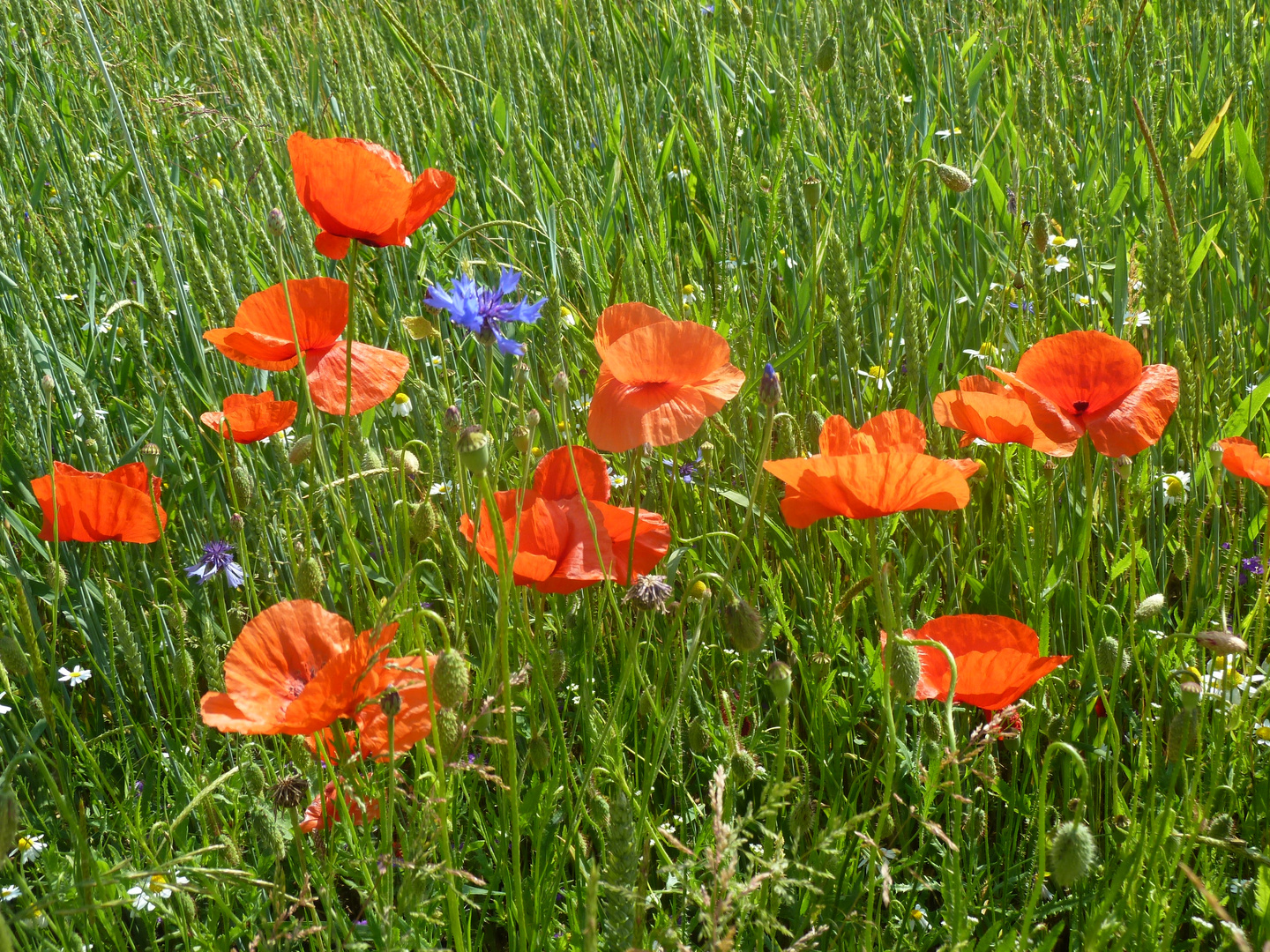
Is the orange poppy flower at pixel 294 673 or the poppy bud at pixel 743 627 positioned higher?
the orange poppy flower at pixel 294 673

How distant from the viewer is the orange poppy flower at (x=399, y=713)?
3.19ft

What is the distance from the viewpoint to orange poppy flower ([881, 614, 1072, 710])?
3.41 ft

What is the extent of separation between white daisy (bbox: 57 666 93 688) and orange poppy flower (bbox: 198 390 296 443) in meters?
0.43

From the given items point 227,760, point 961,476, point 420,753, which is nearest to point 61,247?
point 227,760

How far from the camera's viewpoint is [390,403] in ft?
6.38

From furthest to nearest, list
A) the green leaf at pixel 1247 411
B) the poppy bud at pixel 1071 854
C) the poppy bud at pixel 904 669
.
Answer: the green leaf at pixel 1247 411 < the poppy bud at pixel 904 669 < the poppy bud at pixel 1071 854

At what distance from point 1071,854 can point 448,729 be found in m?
0.56

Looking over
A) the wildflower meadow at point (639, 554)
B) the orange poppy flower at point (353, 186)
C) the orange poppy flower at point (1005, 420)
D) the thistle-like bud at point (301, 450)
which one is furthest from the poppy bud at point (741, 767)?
the orange poppy flower at point (353, 186)

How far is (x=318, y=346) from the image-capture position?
133 cm

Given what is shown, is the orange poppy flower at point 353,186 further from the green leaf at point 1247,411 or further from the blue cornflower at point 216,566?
the green leaf at point 1247,411

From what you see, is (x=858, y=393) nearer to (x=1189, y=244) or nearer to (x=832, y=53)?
(x=832, y=53)

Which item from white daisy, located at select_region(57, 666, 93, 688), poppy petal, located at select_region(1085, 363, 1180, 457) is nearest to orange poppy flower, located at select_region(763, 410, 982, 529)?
poppy petal, located at select_region(1085, 363, 1180, 457)

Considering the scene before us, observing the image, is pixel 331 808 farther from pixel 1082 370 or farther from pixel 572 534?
pixel 1082 370

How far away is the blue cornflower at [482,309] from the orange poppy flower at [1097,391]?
1.80ft
